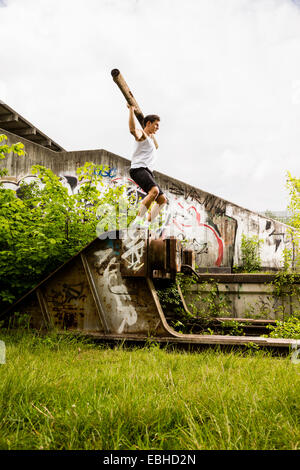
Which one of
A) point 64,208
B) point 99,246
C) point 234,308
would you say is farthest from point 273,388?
point 234,308

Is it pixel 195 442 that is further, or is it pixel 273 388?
pixel 273 388

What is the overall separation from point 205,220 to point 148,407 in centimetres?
1134

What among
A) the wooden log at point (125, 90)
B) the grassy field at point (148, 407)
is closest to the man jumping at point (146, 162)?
the wooden log at point (125, 90)

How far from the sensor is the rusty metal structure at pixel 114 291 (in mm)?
4539

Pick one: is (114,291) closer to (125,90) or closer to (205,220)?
(125,90)

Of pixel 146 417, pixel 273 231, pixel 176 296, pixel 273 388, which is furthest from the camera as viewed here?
pixel 273 231

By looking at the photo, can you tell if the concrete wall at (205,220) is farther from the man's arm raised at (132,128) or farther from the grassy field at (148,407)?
the grassy field at (148,407)

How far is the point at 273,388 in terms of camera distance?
235cm

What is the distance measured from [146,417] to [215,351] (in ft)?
7.95

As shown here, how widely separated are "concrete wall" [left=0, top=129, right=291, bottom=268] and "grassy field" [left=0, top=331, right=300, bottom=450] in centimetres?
972

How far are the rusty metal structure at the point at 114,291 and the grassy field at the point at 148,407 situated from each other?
1.31m

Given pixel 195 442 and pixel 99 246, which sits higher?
pixel 99 246

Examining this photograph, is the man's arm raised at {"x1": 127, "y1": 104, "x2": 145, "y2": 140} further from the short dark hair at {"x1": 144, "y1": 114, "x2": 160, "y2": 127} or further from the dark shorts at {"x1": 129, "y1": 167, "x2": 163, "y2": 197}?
the dark shorts at {"x1": 129, "y1": 167, "x2": 163, "y2": 197}

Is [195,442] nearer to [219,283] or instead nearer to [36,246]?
[36,246]
